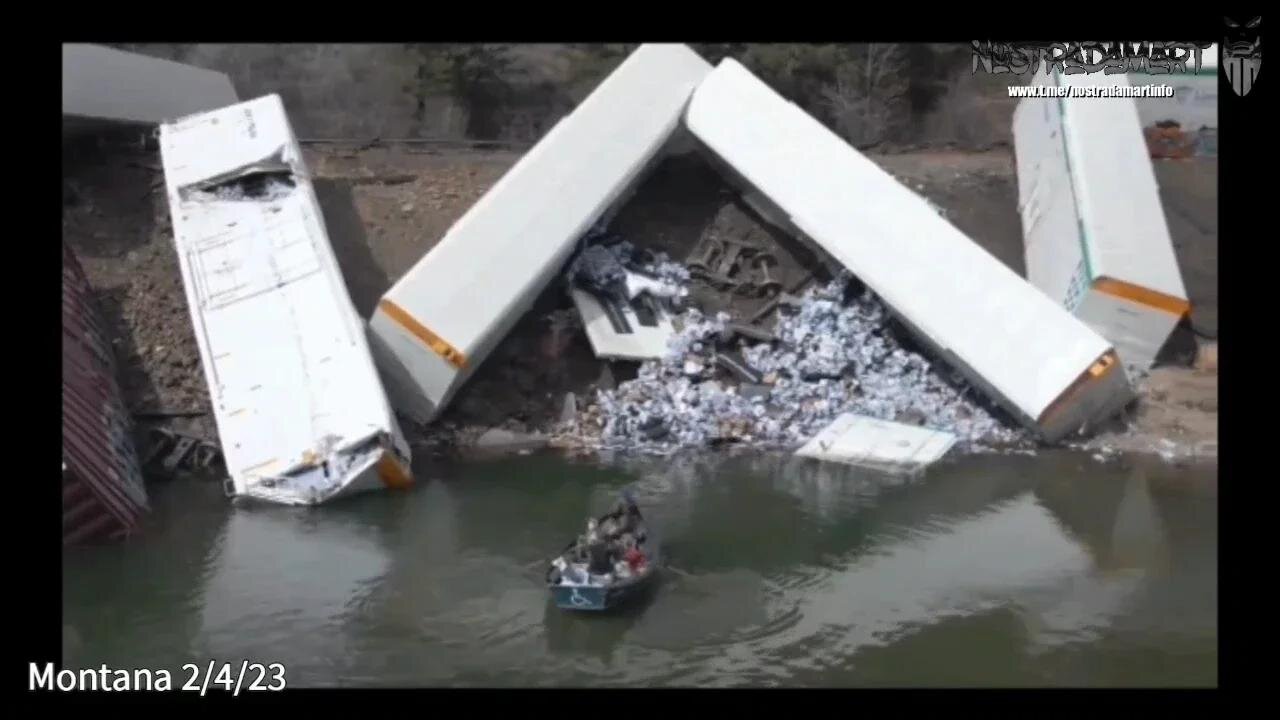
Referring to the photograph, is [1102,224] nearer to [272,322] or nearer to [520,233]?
[520,233]

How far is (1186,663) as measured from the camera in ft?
34.3

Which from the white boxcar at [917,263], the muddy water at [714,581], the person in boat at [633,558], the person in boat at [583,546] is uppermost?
the white boxcar at [917,263]

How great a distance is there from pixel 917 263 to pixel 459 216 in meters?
7.16

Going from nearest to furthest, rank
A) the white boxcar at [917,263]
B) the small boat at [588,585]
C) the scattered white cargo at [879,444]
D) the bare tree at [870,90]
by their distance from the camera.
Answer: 1. the small boat at [588,585]
2. the scattered white cargo at [879,444]
3. the white boxcar at [917,263]
4. the bare tree at [870,90]

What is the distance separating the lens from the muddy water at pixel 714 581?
1031 cm

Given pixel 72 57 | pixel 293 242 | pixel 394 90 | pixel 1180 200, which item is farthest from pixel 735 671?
pixel 394 90

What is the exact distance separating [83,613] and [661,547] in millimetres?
5663

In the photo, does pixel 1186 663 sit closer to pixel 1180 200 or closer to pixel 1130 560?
pixel 1130 560

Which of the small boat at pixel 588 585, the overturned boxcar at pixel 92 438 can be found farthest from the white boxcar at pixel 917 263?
the overturned boxcar at pixel 92 438

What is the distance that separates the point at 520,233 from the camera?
51.5ft

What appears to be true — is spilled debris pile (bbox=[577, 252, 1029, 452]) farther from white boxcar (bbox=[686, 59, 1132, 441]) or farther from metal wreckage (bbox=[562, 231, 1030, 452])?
white boxcar (bbox=[686, 59, 1132, 441])

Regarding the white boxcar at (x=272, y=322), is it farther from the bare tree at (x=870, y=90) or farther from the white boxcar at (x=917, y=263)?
the bare tree at (x=870, y=90)

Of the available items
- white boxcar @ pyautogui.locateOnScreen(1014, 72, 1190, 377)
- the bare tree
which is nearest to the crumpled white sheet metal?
white boxcar @ pyautogui.locateOnScreen(1014, 72, 1190, 377)

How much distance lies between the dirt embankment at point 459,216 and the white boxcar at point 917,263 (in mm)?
955
